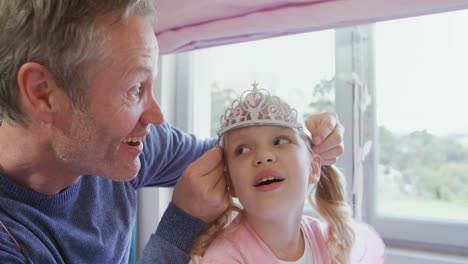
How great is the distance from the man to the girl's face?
48 millimetres

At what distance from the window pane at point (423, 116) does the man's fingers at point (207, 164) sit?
25.1 inches

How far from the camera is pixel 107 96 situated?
83cm

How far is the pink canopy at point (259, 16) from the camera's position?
1.01 meters

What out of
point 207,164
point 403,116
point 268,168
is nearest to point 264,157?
point 268,168

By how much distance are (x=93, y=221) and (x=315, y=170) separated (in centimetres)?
54

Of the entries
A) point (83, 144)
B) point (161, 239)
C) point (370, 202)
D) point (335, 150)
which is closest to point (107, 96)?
point (83, 144)

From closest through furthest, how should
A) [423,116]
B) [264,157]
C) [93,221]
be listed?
[264,157] < [93,221] < [423,116]

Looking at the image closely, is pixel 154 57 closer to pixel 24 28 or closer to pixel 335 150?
pixel 24 28

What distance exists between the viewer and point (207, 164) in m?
0.93

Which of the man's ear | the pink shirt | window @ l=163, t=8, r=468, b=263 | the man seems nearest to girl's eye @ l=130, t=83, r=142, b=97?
the man

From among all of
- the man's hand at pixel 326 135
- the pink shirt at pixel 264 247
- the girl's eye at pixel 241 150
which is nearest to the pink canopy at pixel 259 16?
the man's hand at pixel 326 135

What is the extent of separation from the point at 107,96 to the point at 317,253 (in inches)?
23.0

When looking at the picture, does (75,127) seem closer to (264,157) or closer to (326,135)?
(264,157)

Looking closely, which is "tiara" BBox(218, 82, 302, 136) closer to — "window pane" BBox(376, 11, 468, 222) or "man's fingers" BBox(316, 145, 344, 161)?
"man's fingers" BBox(316, 145, 344, 161)
